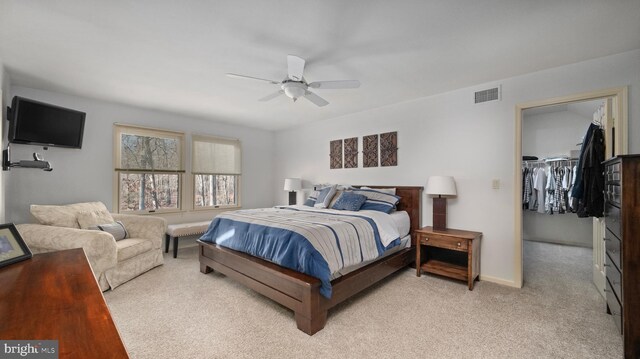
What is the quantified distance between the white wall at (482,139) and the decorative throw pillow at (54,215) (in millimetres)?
4193

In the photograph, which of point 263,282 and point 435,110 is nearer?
point 263,282

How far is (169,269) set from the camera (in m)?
3.68

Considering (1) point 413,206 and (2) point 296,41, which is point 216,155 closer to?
(2) point 296,41

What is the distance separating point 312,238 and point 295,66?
1.59 meters

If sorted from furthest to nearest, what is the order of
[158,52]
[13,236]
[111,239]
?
[111,239], [158,52], [13,236]

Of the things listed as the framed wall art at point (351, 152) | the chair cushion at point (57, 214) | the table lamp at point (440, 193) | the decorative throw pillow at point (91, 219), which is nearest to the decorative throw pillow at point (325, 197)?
the framed wall art at point (351, 152)

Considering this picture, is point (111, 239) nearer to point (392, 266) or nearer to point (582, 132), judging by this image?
point (392, 266)

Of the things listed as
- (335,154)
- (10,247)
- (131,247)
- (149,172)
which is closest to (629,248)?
(10,247)

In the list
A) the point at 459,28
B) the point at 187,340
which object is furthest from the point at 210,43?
the point at 187,340

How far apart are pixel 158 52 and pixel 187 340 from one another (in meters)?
2.61

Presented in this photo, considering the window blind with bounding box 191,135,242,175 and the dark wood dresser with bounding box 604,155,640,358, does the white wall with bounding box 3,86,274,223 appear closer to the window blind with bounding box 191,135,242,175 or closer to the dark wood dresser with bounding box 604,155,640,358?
the window blind with bounding box 191,135,242,175

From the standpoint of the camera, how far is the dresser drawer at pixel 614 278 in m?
1.95

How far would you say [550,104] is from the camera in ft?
9.70

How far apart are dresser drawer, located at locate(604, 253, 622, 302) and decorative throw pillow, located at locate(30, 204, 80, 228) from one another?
5416 millimetres
